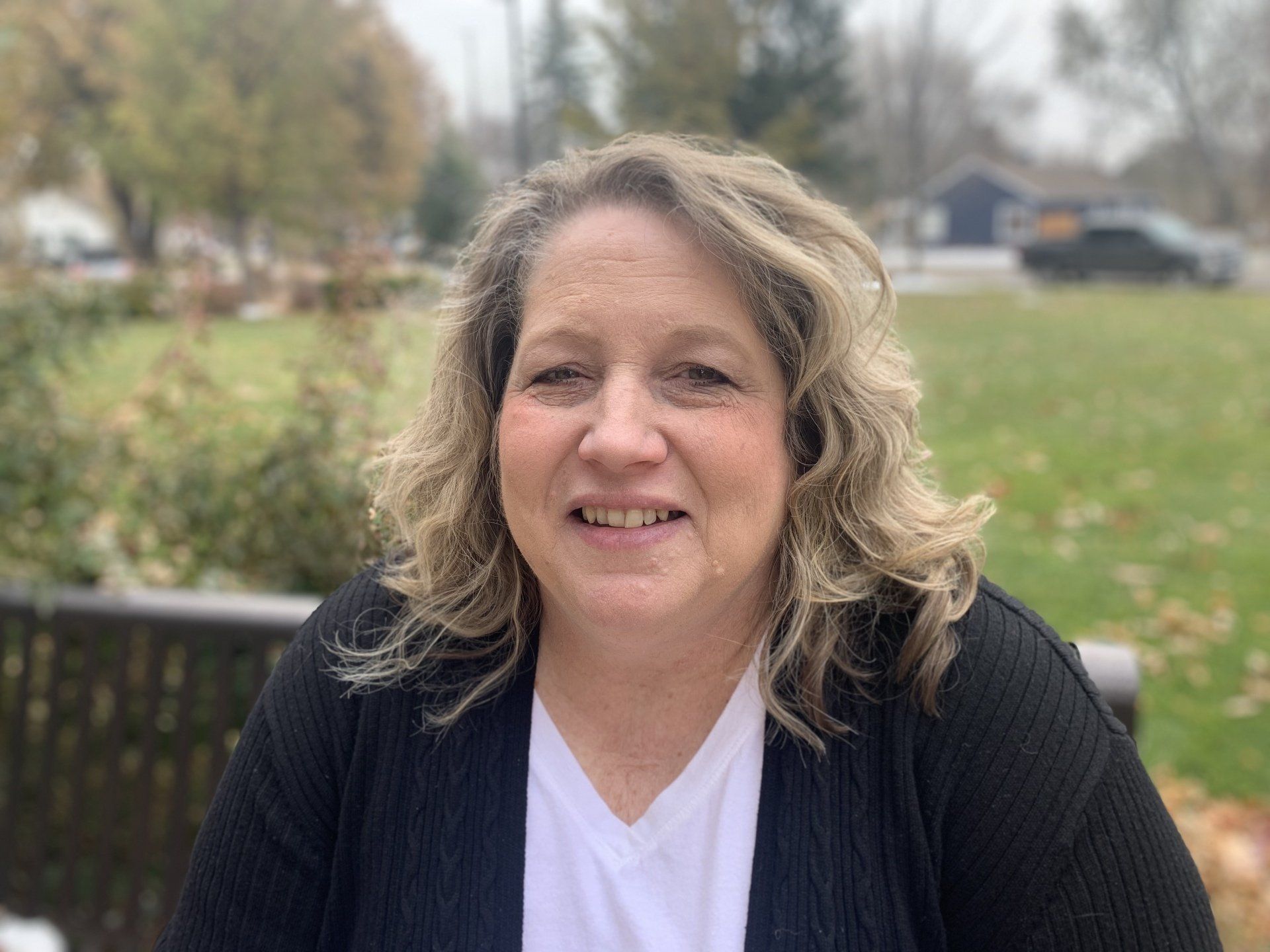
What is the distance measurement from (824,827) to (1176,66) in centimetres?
4836

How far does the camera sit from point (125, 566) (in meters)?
3.07

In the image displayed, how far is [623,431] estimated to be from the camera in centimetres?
148

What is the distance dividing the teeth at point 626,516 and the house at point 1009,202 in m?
59.0

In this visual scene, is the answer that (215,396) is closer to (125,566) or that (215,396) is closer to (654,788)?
(125,566)

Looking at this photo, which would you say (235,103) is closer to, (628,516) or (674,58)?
(674,58)

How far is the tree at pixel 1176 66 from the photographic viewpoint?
41406 mm

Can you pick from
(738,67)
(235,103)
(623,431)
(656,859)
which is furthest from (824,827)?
(235,103)

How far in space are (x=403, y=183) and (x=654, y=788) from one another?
114ft

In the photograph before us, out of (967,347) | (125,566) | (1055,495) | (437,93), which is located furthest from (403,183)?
(125,566)

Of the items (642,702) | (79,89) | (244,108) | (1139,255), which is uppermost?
(79,89)

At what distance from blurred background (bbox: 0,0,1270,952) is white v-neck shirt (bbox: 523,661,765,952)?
78cm

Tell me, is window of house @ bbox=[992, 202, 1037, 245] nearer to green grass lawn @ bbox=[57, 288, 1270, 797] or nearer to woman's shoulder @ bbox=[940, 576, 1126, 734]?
green grass lawn @ bbox=[57, 288, 1270, 797]

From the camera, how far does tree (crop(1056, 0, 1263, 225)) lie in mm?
41406

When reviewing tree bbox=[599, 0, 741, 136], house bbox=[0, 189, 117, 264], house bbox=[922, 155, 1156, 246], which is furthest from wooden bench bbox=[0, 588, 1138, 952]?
house bbox=[922, 155, 1156, 246]
